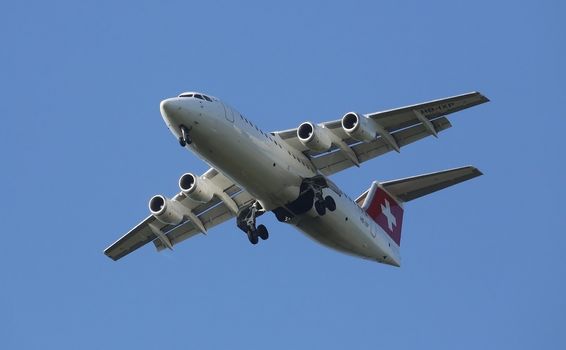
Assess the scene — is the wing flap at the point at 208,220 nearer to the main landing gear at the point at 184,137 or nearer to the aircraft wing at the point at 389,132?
the aircraft wing at the point at 389,132

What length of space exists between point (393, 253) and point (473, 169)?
9.22 feet

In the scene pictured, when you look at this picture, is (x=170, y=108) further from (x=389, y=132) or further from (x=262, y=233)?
(x=389, y=132)

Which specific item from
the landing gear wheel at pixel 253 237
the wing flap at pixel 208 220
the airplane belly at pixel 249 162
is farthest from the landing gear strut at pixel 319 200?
the wing flap at pixel 208 220

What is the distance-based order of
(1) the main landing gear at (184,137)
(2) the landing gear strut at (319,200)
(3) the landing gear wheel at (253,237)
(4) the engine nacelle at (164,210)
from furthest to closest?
(4) the engine nacelle at (164,210)
(3) the landing gear wheel at (253,237)
(2) the landing gear strut at (319,200)
(1) the main landing gear at (184,137)

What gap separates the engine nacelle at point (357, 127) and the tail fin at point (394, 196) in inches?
114

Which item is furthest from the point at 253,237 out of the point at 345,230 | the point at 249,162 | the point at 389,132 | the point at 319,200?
the point at 389,132

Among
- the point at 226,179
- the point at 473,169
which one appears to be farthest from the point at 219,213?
the point at 473,169

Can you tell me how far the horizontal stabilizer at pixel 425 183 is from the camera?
85.2 feet

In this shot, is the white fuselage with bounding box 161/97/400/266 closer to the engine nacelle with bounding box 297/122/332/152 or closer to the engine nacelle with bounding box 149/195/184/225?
the engine nacelle with bounding box 297/122/332/152

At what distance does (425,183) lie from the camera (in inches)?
1063

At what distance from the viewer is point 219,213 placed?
89.8ft

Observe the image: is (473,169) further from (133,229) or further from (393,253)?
(133,229)

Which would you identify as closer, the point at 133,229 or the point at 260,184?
the point at 260,184

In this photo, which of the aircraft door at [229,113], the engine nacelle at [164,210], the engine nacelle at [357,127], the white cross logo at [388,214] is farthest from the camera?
the white cross logo at [388,214]
